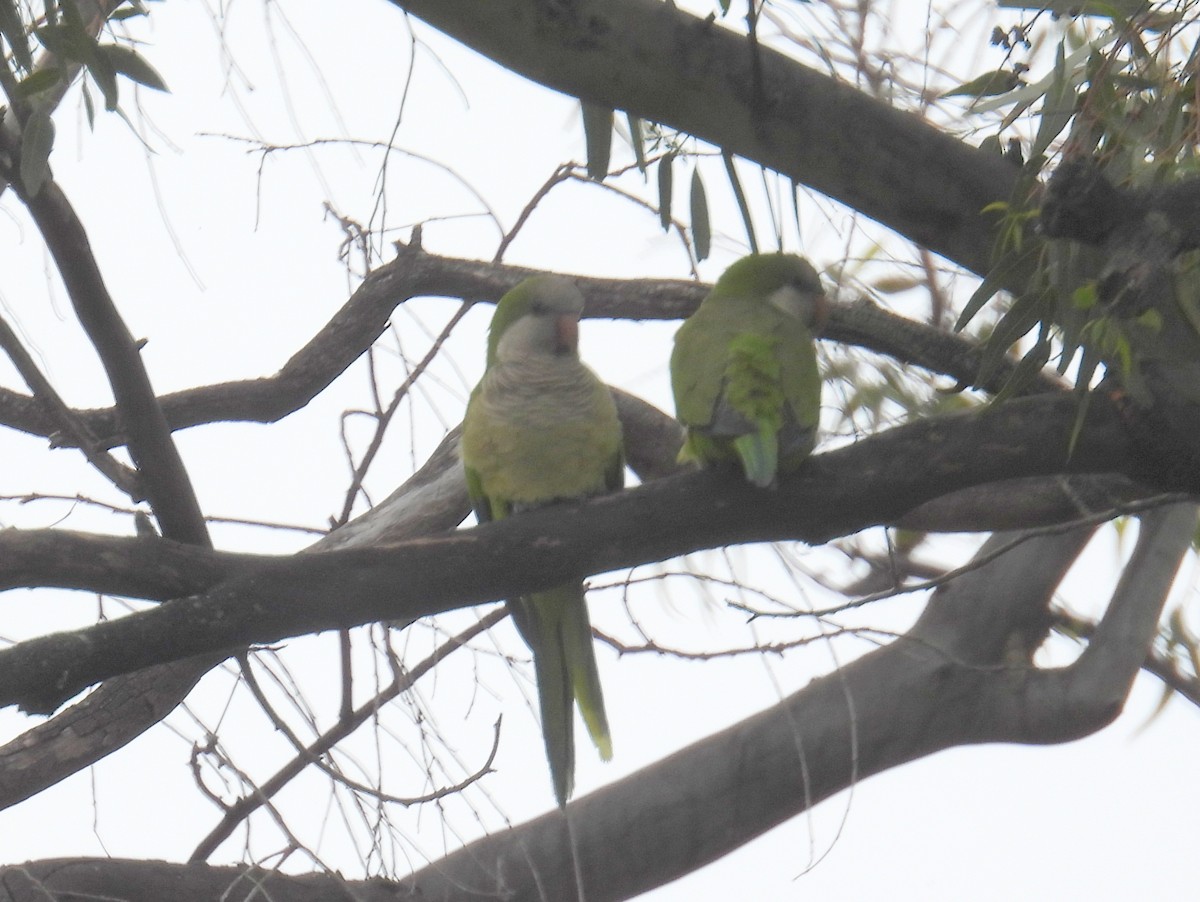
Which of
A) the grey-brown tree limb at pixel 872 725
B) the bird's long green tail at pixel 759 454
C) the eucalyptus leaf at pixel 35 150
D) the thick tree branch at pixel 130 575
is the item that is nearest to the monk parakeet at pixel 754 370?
the bird's long green tail at pixel 759 454

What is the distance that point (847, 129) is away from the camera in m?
1.52

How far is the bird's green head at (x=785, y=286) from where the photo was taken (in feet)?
6.91

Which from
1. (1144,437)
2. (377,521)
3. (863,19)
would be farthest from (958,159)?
(377,521)

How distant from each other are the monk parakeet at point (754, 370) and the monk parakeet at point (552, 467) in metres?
0.29

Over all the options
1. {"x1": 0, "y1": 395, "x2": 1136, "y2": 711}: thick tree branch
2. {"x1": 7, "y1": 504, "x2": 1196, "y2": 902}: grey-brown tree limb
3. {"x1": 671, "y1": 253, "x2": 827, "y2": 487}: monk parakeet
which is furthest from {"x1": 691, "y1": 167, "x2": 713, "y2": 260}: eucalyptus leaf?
{"x1": 7, "y1": 504, "x2": 1196, "y2": 902}: grey-brown tree limb

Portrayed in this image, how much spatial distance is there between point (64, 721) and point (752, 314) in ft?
4.31

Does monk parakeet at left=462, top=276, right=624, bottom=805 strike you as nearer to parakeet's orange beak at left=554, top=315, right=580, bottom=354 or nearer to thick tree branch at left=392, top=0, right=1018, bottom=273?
parakeet's orange beak at left=554, top=315, right=580, bottom=354

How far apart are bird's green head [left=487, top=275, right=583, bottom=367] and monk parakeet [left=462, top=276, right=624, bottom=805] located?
2 centimetres

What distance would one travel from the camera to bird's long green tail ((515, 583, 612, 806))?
214cm

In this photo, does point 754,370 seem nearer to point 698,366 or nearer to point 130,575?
point 698,366

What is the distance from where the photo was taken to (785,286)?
2115mm

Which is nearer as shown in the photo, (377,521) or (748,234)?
(748,234)

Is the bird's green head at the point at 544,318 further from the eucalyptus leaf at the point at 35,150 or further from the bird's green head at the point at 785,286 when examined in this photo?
the eucalyptus leaf at the point at 35,150

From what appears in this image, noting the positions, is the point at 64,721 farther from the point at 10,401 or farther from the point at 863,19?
the point at 863,19
